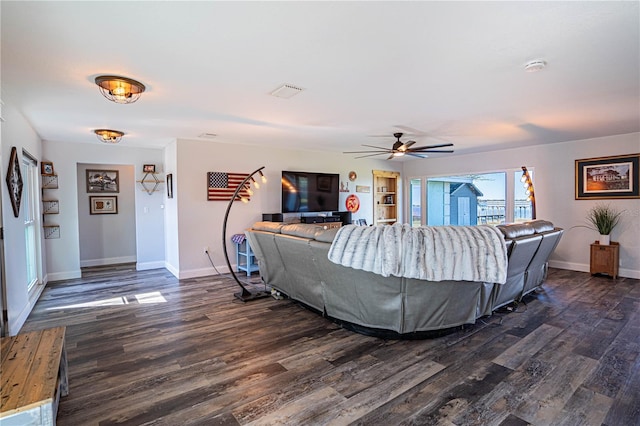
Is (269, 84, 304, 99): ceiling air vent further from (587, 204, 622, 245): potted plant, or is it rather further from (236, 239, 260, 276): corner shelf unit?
(587, 204, 622, 245): potted plant

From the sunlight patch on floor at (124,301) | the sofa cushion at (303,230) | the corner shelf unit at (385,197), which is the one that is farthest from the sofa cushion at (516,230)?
the corner shelf unit at (385,197)

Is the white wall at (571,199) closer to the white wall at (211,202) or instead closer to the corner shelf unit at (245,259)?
the white wall at (211,202)

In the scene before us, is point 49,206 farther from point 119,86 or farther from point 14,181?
point 119,86

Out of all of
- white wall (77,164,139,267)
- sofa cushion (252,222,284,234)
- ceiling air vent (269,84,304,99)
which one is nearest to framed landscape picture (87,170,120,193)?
white wall (77,164,139,267)

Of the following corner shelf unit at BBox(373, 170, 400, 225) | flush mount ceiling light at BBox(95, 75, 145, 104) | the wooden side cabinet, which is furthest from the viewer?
corner shelf unit at BBox(373, 170, 400, 225)

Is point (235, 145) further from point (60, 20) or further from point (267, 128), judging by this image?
point (60, 20)

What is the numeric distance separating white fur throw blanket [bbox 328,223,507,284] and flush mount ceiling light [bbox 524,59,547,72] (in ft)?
4.61

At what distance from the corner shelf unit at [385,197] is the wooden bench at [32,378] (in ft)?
23.0

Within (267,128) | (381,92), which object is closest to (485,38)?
(381,92)

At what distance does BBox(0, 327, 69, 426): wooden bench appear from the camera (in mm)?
1532

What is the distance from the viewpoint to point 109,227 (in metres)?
7.25

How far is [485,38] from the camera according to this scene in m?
2.19

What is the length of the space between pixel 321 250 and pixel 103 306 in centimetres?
301

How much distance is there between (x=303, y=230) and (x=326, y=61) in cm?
179
